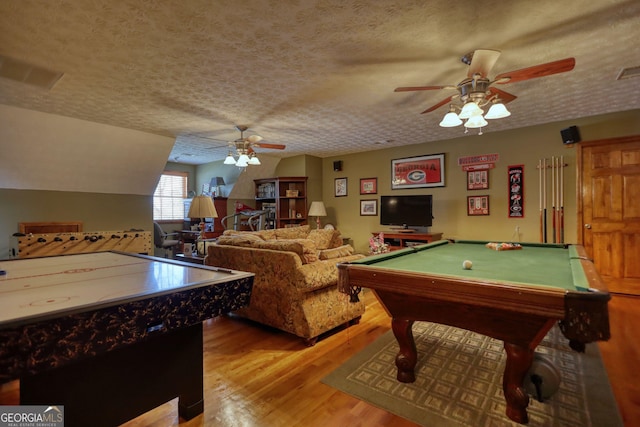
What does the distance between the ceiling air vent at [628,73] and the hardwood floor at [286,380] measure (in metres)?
2.43

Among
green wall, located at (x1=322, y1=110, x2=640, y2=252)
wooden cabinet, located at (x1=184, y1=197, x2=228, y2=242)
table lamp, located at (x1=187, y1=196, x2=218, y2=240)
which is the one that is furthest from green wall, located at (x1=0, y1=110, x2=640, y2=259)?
table lamp, located at (x1=187, y1=196, x2=218, y2=240)

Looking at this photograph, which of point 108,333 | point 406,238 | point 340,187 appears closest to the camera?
point 108,333

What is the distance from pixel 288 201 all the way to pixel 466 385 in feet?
17.8

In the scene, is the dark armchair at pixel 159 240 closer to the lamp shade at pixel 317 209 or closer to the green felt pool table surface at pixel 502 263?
the lamp shade at pixel 317 209

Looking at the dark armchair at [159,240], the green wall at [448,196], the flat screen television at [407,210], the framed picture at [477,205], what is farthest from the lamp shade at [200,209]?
the framed picture at [477,205]

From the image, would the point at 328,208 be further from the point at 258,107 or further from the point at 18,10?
the point at 18,10

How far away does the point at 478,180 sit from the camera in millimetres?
5125

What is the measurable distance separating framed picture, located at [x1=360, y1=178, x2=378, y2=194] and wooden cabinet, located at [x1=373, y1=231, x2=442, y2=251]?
3.85 feet

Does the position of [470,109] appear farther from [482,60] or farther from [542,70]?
[542,70]

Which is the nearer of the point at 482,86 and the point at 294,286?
the point at 482,86

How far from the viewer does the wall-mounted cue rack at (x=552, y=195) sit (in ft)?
14.6

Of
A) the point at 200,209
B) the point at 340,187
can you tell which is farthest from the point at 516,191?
the point at 200,209

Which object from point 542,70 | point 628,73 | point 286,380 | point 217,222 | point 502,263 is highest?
point 628,73

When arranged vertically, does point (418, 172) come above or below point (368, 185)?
above
